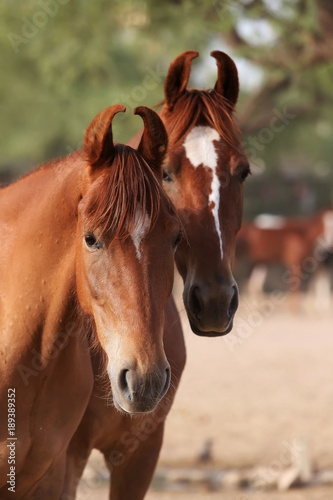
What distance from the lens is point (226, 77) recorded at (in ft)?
11.4

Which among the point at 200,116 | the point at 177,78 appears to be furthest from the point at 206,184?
the point at 177,78

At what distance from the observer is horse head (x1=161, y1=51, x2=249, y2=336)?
2922 mm

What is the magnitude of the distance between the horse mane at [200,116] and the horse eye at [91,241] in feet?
3.53

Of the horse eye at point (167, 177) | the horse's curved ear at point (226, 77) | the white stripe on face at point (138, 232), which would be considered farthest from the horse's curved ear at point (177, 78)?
the white stripe on face at point (138, 232)

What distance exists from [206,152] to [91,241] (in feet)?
3.50

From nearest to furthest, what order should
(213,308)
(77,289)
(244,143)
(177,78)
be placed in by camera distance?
(77,289), (213,308), (177,78), (244,143)

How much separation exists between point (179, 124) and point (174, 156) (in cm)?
18

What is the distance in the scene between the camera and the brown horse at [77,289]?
223 centimetres

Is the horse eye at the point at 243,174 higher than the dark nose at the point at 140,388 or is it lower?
higher

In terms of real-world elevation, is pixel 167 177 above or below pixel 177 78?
below

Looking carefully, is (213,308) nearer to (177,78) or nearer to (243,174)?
(243,174)

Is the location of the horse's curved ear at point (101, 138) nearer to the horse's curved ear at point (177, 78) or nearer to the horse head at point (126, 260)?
the horse head at point (126, 260)

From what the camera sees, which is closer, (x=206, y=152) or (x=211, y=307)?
(x=211, y=307)

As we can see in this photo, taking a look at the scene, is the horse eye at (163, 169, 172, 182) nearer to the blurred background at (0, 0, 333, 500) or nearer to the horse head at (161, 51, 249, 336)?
the horse head at (161, 51, 249, 336)
